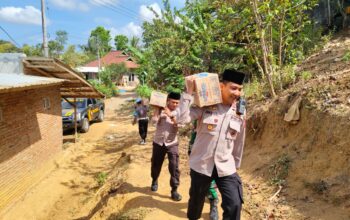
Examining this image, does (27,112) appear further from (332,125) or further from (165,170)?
(332,125)

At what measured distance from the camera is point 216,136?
136 inches

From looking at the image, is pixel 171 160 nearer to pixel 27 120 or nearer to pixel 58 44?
pixel 27 120

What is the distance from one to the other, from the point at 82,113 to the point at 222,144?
12740mm

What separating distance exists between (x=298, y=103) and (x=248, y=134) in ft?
6.02

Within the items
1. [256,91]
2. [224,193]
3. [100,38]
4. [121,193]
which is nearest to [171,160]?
[121,193]

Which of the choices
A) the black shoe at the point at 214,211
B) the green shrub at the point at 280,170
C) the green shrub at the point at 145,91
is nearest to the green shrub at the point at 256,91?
the green shrub at the point at 280,170

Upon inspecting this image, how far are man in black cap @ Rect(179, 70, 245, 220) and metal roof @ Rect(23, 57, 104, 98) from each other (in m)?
6.37

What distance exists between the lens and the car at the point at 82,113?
1436 cm

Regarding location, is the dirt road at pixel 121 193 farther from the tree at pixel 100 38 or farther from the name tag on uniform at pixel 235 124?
the tree at pixel 100 38

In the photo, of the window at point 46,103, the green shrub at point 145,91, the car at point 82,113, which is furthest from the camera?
the green shrub at point 145,91

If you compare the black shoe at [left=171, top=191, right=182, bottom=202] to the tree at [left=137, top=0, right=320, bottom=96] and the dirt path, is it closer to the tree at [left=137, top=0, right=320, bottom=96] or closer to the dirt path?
the dirt path

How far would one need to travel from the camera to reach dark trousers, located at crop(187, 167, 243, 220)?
3346 mm

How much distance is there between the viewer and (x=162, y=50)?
57.6 feet

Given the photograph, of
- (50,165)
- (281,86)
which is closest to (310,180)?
(281,86)
